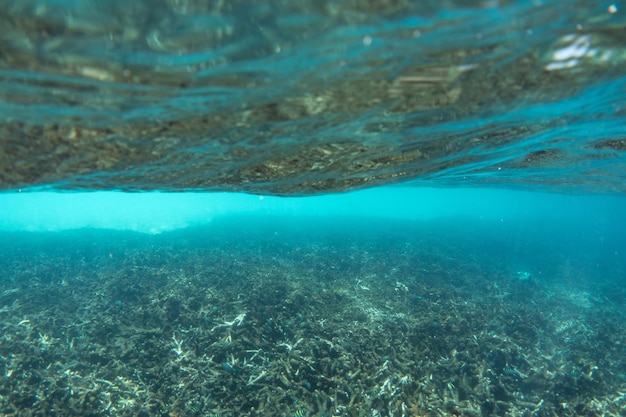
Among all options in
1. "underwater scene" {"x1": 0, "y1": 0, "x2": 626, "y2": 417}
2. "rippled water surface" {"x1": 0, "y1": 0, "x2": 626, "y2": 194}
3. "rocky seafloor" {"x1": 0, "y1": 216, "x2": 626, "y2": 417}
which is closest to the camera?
"rippled water surface" {"x1": 0, "y1": 0, "x2": 626, "y2": 194}

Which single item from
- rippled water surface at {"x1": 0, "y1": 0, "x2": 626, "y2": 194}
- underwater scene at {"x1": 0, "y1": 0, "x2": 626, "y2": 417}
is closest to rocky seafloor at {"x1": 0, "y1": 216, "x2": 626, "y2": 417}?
underwater scene at {"x1": 0, "y1": 0, "x2": 626, "y2": 417}

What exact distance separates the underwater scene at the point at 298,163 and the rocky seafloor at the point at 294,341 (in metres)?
0.09

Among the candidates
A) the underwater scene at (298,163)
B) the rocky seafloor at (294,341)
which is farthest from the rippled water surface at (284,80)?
the rocky seafloor at (294,341)

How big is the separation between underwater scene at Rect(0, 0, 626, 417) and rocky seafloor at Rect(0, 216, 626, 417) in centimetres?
9

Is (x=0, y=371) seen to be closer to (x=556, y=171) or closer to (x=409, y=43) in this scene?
(x=409, y=43)

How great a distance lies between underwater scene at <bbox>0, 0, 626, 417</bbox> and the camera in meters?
4.50

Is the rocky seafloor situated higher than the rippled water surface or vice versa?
the rippled water surface

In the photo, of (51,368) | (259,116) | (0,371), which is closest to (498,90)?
(259,116)

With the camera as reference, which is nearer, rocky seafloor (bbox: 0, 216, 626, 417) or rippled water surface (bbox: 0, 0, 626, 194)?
rippled water surface (bbox: 0, 0, 626, 194)

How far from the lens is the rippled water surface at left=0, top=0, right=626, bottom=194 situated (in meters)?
4.15

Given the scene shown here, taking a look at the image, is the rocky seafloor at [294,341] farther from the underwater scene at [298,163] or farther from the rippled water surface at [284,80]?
the rippled water surface at [284,80]

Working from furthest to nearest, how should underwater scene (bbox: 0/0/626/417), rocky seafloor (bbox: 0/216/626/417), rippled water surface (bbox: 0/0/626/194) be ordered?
rocky seafloor (bbox: 0/216/626/417) < underwater scene (bbox: 0/0/626/417) < rippled water surface (bbox: 0/0/626/194)

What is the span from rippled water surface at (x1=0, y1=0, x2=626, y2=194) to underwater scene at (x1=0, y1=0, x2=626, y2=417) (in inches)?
1.7

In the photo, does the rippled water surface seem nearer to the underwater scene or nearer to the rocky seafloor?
the underwater scene
